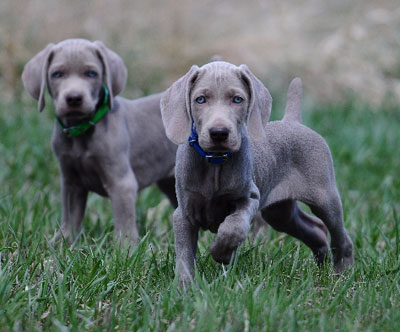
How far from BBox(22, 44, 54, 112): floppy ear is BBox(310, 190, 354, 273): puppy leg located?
6.68 feet

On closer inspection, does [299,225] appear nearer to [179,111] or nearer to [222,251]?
[222,251]

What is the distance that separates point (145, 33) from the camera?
10.6 metres

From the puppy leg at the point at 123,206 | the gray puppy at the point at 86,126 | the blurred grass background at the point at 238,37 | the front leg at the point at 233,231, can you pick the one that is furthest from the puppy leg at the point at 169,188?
the blurred grass background at the point at 238,37

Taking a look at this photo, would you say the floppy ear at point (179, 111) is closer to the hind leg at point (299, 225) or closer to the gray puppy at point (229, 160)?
the gray puppy at point (229, 160)

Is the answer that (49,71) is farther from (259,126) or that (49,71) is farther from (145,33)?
(145,33)

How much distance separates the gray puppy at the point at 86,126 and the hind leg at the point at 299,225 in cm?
105

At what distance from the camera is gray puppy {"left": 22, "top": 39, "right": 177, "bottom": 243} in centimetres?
473

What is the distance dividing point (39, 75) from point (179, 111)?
186 centimetres

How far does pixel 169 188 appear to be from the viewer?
577cm

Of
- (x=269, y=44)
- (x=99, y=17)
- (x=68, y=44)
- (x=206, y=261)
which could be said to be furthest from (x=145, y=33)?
(x=206, y=261)

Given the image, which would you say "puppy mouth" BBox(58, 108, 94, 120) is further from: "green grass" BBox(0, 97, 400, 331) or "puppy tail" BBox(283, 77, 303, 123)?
"puppy tail" BBox(283, 77, 303, 123)

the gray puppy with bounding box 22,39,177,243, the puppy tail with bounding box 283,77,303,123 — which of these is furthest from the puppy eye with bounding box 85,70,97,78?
the puppy tail with bounding box 283,77,303,123

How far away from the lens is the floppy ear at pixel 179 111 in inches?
129

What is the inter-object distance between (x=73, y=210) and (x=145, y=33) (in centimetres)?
604
